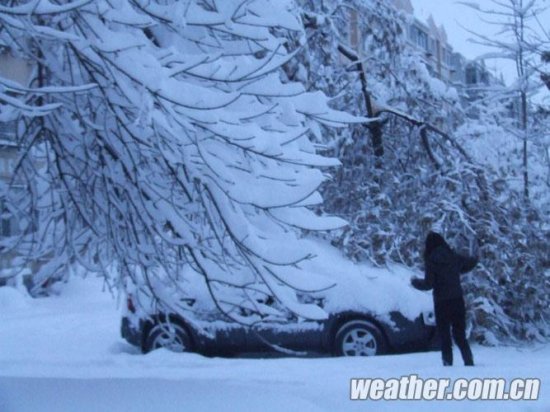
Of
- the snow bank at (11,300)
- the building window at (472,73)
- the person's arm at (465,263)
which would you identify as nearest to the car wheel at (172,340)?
the person's arm at (465,263)

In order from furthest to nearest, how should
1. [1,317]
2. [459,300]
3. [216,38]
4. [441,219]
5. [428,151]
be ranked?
1. [1,317]
2. [428,151]
3. [441,219]
4. [459,300]
5. [216,38]

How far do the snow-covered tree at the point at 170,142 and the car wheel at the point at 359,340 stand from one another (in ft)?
12.8

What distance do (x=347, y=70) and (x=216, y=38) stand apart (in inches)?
293

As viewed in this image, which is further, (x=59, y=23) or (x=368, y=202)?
(x=368, y=202)

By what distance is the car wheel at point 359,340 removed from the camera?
396 inches

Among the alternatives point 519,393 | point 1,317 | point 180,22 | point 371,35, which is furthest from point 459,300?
point 1,317

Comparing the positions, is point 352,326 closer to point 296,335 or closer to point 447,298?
point 296,335

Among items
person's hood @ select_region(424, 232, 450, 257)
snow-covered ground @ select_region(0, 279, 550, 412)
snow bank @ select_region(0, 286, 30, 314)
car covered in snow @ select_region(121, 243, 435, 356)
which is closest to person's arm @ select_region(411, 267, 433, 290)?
person's hood @ select_region(424, 232, 450, 257)

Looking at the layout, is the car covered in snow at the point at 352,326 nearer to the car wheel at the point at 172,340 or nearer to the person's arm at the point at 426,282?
the car wheel at the point at 172,340

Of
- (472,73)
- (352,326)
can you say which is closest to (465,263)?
(352,326)

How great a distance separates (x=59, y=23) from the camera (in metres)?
5.01

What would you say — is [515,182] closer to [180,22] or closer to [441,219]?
[441,219]

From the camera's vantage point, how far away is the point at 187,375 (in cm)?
802

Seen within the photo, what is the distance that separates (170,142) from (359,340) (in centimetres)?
561
